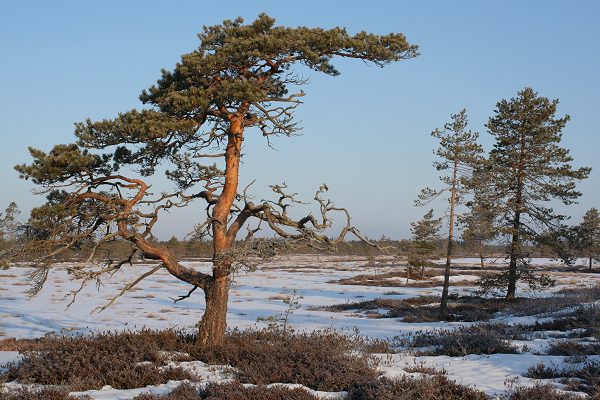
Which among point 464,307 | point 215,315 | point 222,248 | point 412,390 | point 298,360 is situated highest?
point 222,248

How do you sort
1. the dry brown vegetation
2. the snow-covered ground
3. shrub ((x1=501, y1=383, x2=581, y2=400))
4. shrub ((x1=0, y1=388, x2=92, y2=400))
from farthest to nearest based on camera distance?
the dry brown vegetation → the snow-covered ground → shrub ((x1=0, y1=388, x2=92, y2=400)) → shrub ((x1=501, y1=383, x2=581, y2=400))

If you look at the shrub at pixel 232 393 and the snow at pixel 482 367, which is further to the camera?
the snow at pixel 482 367

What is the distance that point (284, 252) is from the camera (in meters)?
9.57

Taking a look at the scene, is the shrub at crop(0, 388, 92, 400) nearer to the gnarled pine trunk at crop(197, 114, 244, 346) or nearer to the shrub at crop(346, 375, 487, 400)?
the gnarled pine trunk at crop(197, 114, 244, 346)

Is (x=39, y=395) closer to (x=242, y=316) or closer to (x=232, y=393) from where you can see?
(x=232, y=393)

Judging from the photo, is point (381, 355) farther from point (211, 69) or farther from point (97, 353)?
point (211, 69)

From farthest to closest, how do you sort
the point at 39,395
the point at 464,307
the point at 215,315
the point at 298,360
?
the point at 464,307 → the point at 215,315 → the point at 298,360 → the point at 39,395

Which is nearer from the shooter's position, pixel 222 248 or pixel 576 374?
pixel 576 374

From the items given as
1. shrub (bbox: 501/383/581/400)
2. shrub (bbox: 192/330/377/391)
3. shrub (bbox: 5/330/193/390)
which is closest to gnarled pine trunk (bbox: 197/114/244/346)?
shrub (bbox: 192/330/377/391)

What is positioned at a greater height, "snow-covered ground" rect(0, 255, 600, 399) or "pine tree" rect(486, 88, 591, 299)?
"pine tree" rect(486, 88, 591, 299)

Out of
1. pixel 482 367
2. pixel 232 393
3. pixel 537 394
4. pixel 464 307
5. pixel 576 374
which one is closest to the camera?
pixel 537 394

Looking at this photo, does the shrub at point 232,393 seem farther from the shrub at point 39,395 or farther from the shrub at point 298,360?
the shrub at point 39,395

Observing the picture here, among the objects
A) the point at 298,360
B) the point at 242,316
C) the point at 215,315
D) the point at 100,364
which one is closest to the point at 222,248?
the point at 215,315

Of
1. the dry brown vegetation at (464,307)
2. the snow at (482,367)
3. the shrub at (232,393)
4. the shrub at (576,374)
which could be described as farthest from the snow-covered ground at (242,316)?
the dry brown vegetation at (464,307)
